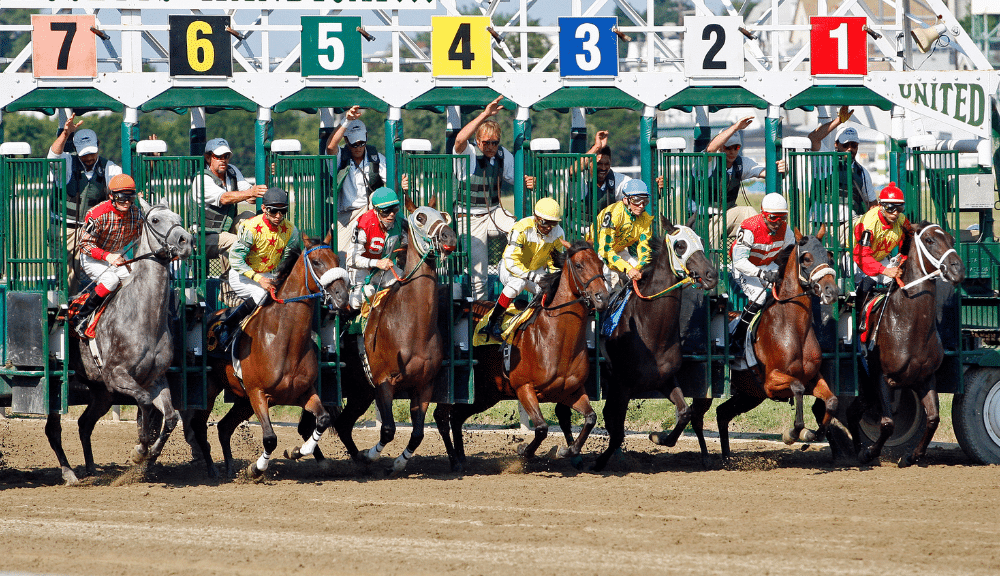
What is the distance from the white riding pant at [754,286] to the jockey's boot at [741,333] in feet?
0.22

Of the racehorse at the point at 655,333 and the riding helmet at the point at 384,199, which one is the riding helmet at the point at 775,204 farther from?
the riding helmet at the point at 384,199

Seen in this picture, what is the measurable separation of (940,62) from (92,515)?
3793cm

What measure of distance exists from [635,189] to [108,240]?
3907 mm

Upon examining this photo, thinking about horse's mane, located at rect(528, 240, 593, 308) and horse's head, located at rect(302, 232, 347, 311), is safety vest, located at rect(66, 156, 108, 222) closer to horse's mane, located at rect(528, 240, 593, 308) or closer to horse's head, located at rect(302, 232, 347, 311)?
horse's head, located at rect(302, 232, 347, 311)

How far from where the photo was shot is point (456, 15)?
1080cm

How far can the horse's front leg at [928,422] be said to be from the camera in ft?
33.1

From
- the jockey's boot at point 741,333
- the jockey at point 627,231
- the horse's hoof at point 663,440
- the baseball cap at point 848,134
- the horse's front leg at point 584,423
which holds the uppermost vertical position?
the baseball cap at point 848,134

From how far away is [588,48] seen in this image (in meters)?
11.0

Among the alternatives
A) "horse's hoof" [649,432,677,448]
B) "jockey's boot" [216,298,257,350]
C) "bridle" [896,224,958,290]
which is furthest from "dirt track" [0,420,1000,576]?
"bridle" [896,224,958,290]

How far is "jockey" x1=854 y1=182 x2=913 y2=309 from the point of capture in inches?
396

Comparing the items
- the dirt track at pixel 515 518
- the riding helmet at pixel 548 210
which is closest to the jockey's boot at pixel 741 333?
the dirt track at pixel 515 518

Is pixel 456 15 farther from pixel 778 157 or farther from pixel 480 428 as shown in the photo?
pixel 480 428

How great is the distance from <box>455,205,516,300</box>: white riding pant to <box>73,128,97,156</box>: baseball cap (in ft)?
10.1

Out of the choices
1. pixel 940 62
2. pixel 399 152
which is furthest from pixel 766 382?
Result: pixel 940 62
